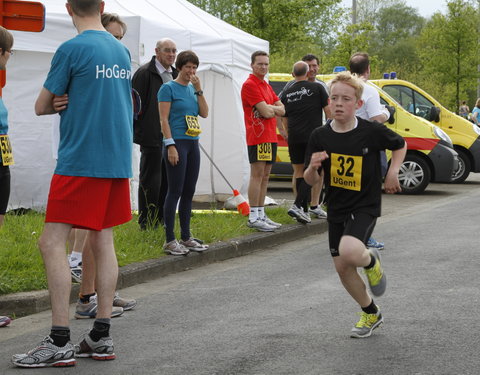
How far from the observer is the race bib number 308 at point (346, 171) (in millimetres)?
5516

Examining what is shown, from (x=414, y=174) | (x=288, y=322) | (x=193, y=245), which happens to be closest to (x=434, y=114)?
(x=414, y=174)

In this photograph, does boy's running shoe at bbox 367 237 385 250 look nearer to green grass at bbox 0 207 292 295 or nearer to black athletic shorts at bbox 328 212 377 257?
green grass at bbox 0 207 292 295

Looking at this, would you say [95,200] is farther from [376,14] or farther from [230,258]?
[376,14]

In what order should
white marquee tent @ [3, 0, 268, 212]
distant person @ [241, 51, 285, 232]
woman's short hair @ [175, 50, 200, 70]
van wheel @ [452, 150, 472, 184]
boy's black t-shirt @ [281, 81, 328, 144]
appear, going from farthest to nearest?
van wheel @ [452, 150, 472, 184] < boy's black t-shirt @ [281, 81, 328, 144] < white marquee tent @ [3, 0, 268, 212] < distant person @ [241, 51, 285, 232] < woman's short hair @ [175, 50, 200, 70]

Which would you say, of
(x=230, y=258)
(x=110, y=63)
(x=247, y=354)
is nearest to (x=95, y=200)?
(x=110, y=63)

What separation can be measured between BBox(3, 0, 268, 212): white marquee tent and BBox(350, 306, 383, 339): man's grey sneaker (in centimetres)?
595

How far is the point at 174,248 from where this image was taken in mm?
8297

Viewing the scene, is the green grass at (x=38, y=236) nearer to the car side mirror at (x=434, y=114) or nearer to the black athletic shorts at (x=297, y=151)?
the black athletic shorts at (x=297, y=151)

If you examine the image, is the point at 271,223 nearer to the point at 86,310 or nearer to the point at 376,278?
the point at 86,310

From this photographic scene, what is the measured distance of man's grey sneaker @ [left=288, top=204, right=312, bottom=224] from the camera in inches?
425

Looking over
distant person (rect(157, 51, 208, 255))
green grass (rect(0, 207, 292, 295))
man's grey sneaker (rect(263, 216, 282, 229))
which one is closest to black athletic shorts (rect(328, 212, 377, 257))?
green grass (rect(0, 207, 292, 295))

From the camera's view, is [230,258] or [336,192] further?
[230,258]

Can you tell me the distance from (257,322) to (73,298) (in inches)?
63.2

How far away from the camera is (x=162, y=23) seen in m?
11.4
